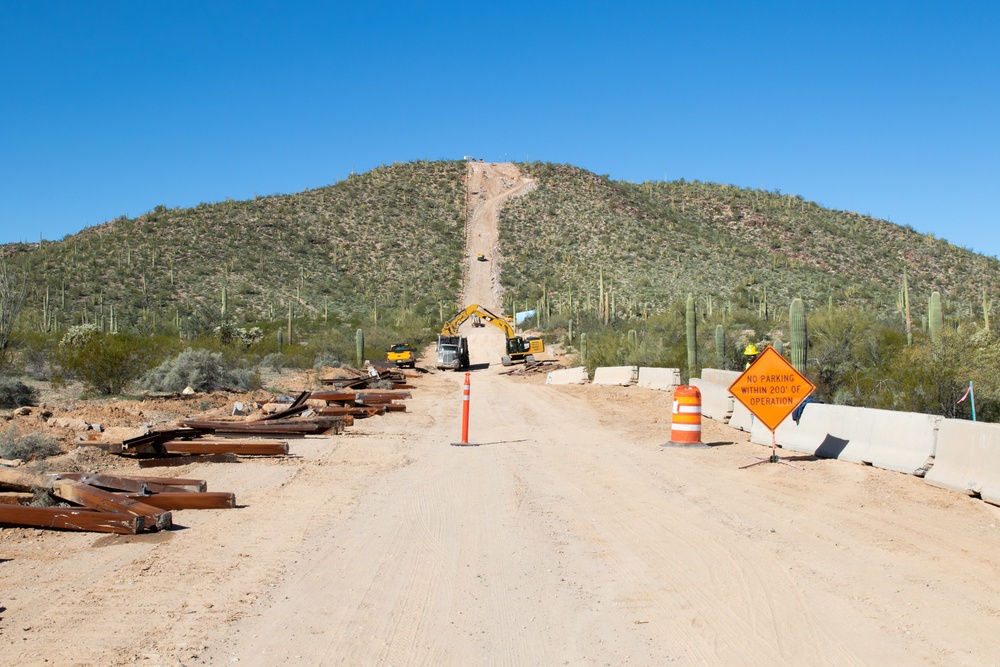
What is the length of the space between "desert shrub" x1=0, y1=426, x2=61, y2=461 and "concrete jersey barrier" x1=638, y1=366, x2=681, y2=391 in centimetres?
1940

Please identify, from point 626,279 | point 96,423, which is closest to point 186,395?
point 96,423

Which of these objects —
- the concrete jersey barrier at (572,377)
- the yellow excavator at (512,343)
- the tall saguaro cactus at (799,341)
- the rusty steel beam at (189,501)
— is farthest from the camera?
the yellow excavator at (512,343)

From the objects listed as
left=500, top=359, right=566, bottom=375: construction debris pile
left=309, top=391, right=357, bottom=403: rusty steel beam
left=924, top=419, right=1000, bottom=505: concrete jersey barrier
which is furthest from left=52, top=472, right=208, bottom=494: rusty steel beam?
left=500, top=359, right=566, bottom=375: construction debris pile

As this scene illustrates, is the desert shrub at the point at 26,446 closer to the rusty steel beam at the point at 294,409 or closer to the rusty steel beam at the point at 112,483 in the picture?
the rusty steel beam at the point at 112,483

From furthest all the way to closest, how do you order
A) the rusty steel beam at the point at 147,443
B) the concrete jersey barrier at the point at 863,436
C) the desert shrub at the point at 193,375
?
the desert shrub at the point at 193,375, the rusty steel beam at the point at 147,443, the concrete jersey barrier at the point at 863,436

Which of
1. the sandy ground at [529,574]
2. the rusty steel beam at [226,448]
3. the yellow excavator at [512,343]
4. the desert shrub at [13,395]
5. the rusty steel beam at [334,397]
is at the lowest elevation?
the sandy ground at [529,574]

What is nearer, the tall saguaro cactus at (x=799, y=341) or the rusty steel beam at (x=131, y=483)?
the rusty steel beam at (x=131, y=483)

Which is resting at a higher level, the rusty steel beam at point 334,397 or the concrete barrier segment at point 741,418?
the rusty steel beam at point 334,397

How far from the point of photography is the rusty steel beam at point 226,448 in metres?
13.5

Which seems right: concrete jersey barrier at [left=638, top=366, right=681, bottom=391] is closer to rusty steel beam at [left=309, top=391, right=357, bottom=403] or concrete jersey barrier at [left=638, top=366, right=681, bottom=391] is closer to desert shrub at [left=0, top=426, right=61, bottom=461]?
rusty steel beam at [left=309, top=391, right=357, bottom=403]

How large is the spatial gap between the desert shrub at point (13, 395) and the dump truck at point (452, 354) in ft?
93.5

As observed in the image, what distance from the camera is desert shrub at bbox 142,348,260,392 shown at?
26.2 meters

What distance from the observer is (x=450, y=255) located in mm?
96625

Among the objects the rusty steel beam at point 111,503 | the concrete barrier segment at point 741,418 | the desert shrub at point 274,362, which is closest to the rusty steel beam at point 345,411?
the concrete barrier segment at point 741,418
